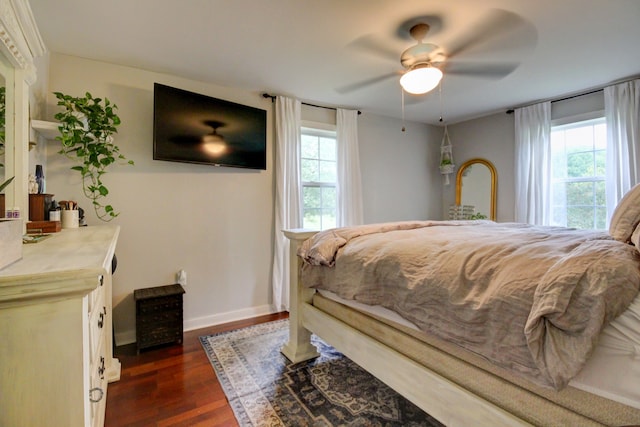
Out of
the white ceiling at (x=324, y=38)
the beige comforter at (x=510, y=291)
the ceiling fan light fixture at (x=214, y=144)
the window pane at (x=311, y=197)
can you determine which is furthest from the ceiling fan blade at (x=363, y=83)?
the beige comforter at (x=510, y=291)

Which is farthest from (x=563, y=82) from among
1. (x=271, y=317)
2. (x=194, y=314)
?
(x=194, y=314)

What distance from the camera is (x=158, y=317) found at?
2.40 m

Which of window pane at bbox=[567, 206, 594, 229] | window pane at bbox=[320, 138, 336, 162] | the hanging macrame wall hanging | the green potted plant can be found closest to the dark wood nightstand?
the green potted plant

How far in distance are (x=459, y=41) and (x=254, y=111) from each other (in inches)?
73.9

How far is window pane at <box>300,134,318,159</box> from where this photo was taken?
3543 millimetres

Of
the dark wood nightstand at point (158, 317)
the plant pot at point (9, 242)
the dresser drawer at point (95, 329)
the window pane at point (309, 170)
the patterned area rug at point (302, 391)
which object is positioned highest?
the window pane at point (309, 170)

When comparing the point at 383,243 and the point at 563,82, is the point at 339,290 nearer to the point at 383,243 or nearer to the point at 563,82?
the point at 383,243

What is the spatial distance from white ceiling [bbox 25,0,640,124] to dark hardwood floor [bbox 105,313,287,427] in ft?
7.67

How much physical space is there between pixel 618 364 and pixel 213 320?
2882 mm

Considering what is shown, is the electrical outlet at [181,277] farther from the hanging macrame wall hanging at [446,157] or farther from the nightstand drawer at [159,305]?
the hanging macrame wall hanging at [446,157]

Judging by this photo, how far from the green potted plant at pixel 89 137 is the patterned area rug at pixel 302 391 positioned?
153 centimetres

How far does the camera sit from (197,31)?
204 cm

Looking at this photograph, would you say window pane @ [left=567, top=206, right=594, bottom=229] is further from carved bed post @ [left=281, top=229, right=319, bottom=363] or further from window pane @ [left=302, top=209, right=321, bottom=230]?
carved bed post @ [left=281, top=229, right=319, bottom=363]

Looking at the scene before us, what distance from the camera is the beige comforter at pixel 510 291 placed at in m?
0.80
